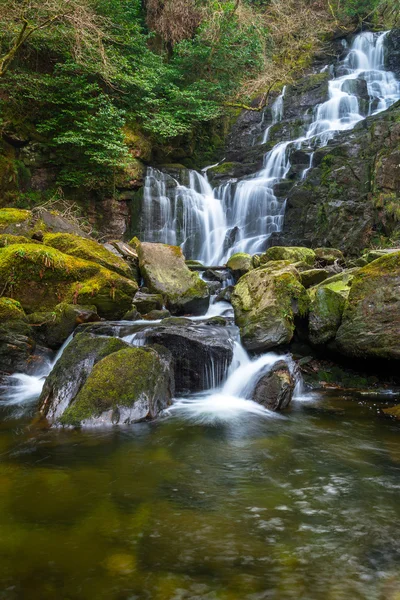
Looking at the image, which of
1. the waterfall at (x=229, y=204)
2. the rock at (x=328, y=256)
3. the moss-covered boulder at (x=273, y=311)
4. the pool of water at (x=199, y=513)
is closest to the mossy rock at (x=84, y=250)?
the moss-covered boulder at (x=273, y=311)

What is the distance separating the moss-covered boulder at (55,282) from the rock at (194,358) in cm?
168

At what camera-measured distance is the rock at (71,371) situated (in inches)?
209

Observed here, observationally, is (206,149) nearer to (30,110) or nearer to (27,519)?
(30,110)

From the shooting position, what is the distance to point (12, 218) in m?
9.41

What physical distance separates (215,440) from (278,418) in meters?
1.14

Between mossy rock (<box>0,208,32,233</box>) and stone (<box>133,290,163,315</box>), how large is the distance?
10.2 feet

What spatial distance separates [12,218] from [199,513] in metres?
8.32

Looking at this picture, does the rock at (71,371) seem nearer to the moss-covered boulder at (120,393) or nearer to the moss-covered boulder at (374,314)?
the moss-covered boulder at (120,393)

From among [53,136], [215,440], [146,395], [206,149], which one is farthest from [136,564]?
[206,149]

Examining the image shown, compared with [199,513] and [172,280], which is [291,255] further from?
[199,513]

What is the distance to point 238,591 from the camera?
2.19m

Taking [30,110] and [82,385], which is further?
[30,110]

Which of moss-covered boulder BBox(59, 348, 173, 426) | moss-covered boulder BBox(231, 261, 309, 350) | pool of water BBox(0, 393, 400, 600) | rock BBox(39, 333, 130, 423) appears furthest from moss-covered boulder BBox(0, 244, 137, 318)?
pool of water BBox(0, 393, 400, 600)

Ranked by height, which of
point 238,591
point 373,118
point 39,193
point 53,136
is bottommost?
point 238,591
